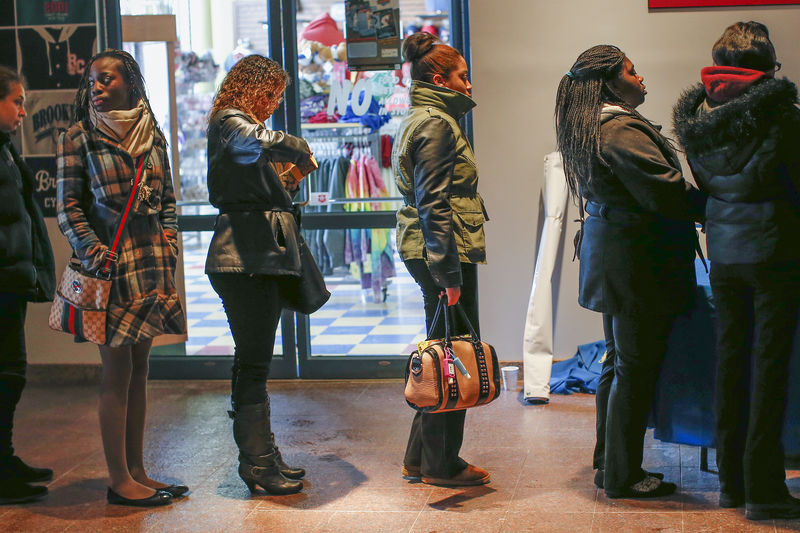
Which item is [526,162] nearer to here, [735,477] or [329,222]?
[329,222]

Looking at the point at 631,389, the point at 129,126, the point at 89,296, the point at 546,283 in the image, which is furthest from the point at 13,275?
the point at 546,283

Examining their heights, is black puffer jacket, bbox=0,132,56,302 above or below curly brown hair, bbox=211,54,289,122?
below

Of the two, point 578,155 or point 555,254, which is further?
point 555,254

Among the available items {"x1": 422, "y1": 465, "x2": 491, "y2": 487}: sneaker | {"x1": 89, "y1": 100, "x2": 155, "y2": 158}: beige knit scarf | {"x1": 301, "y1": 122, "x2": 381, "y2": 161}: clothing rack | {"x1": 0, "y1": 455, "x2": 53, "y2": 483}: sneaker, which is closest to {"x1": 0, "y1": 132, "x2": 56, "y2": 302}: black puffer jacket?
{"x1": 89, "y1": 100, "x2": 155, "y2": 158}: beige knit scarf

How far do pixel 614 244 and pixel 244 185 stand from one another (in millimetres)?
1291

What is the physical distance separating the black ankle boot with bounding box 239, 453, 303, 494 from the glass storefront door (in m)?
1.84

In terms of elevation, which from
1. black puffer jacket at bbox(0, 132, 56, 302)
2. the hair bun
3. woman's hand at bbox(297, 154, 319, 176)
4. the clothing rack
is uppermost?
the hair bun

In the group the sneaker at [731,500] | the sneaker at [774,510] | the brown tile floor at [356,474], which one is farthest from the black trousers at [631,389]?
the sneaker at [774,510]

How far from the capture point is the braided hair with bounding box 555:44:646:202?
10.3 feet

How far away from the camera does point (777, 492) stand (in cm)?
306

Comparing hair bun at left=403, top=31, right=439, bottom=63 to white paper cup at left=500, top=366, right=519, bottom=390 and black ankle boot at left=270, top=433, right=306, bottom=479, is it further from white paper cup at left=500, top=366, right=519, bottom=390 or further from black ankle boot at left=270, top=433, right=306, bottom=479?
white paper cup at left=500, top=366, right=519, bottom=390

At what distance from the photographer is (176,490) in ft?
11.7

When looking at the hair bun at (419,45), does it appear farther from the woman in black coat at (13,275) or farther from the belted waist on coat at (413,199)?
the woman in black coat at (13,275)

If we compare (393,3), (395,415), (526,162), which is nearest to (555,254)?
(526,162)
